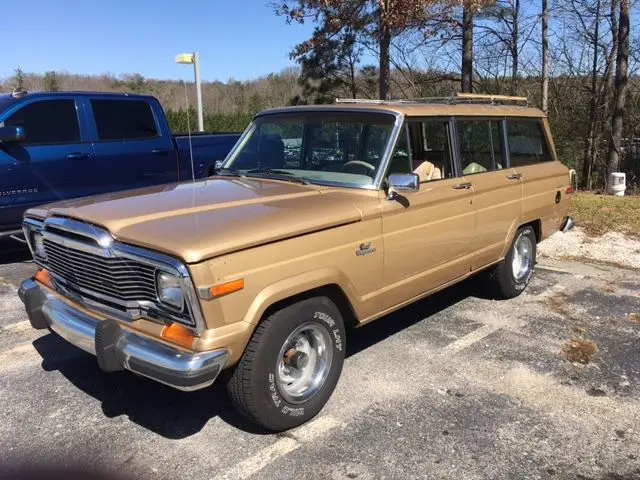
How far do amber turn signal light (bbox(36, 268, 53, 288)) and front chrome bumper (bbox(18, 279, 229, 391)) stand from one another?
320 millimetres

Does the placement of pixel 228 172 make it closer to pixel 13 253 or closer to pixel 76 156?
pixel 76 156

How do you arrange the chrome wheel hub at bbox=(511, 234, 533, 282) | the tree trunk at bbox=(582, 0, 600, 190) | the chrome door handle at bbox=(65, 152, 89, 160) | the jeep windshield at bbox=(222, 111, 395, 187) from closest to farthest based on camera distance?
1. the jeep windshield at bbox=(222, 111, 395, 187)
2. the chrome wheel hub at bbox=(511, 234, 533, 282)
3. the chrome door handle at bbox=(65, 152, 89, 160)
4. the tree trunk at bbox=(582, 0, 600, 190)

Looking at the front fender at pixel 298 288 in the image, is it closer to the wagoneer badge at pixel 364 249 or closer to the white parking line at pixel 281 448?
the wagoneer badge at pixel 364 249

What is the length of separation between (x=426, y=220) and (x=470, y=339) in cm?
121

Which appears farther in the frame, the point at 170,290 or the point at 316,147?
the point at 316,147

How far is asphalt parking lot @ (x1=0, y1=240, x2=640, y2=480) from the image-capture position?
3031mm

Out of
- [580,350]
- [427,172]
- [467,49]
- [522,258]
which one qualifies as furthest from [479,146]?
[467,49]

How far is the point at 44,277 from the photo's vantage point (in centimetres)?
386

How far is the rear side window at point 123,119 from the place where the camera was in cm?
744

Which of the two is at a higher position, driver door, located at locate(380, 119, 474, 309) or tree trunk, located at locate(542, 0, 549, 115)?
tree trunk, located at locate(542, 0, 549, 115)

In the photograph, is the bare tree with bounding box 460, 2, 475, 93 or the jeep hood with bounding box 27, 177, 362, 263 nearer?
the jeep hood with bounding box 27, 177, 362, 263

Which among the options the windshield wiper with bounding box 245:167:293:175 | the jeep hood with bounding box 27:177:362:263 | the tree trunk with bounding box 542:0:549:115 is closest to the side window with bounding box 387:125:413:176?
the jeep hood with bounding box 27:177:362:263

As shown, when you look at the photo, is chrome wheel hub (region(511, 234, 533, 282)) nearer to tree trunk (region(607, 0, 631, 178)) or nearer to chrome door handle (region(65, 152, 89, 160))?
chrome door handle (region(65, 152, 89, 160))

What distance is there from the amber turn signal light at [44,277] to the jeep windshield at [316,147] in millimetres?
1527
